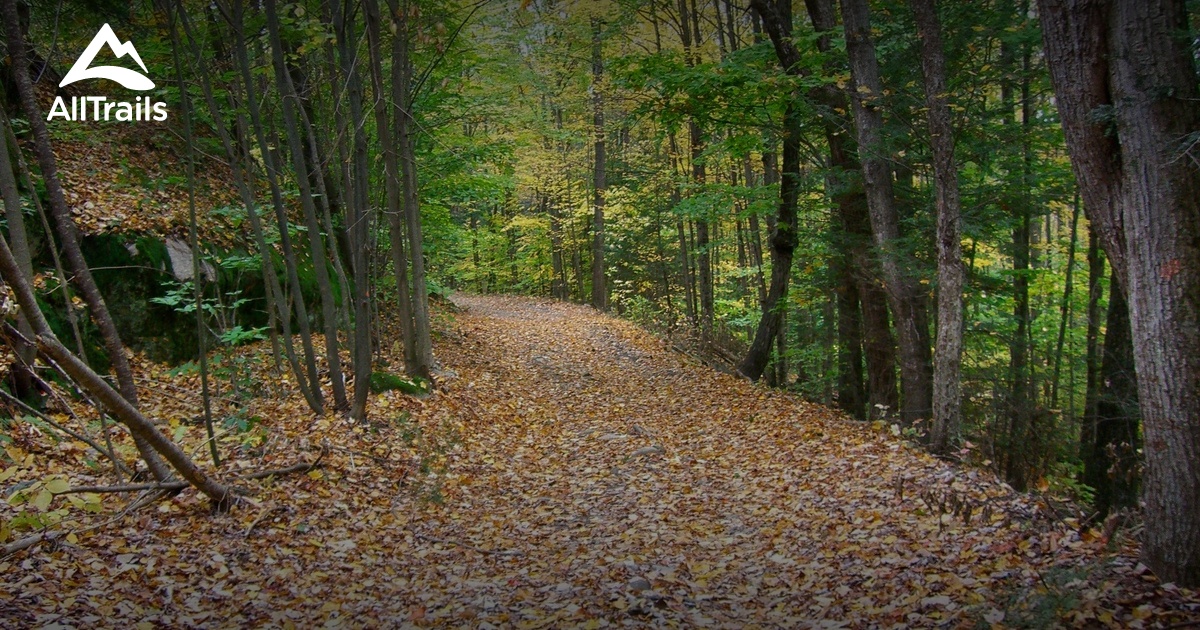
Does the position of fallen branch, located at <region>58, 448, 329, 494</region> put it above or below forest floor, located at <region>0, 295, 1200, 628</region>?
above

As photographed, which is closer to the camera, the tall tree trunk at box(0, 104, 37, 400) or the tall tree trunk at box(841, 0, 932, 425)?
the tall tree trunk at box(0, 104, 37, 400)

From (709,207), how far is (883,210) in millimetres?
4540

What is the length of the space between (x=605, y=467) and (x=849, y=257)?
5.44 meters

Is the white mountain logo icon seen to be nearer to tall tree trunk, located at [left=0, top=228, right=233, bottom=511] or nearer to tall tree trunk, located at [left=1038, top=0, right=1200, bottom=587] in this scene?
tall tree trunk, located at [left=0, top=228, right=233, bottom=511]

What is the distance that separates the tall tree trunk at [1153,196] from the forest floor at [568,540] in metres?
0.52

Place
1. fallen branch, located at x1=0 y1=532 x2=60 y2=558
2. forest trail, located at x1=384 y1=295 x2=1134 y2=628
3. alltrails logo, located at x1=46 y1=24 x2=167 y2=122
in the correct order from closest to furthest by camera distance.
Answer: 1. fallen branch, located at x1=0 y1=532 x2=60 y2=558
2. forest trail, located at x1=384 y1=295 x2=1134 y2=628
3. alltrails logo, located at x1=46 y1=24 x2=167 y2=122

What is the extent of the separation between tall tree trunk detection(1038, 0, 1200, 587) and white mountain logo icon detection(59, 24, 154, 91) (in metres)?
10.3

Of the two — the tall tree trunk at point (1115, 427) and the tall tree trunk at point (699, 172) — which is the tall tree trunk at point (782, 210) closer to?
the tall tree trunk at point (699, 172)

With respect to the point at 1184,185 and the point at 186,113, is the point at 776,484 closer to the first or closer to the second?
the point at 1184,185

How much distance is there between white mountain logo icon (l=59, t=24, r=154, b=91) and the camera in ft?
29.7

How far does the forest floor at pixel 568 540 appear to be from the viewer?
429cm

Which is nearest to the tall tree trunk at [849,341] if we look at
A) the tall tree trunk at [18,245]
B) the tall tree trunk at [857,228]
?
the tall tree trunk at [857,228]

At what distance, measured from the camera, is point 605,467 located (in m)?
8.63

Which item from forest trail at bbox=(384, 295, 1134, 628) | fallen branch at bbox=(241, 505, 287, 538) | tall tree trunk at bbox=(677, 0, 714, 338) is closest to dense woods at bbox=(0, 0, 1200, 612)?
tall tree trunk at bbox=(677, 0, 714, 338)
